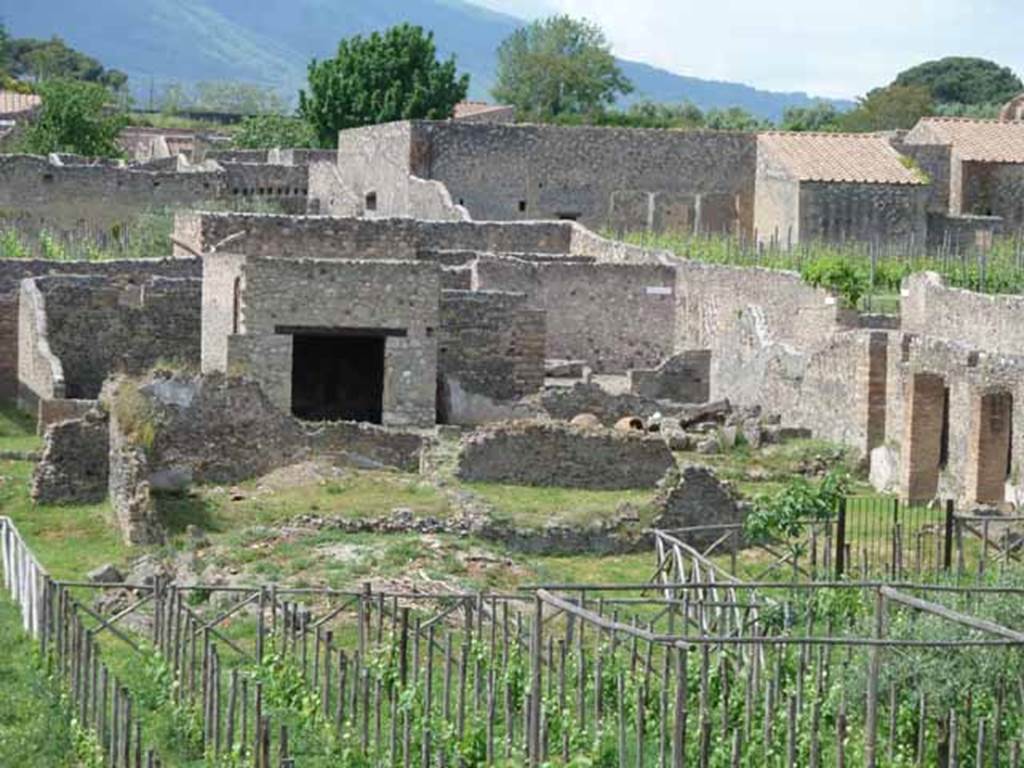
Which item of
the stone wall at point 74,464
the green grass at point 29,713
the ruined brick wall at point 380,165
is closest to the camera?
the green grass at point 29,713

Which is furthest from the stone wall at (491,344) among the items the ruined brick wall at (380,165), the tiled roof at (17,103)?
the tiled roof at (17,103)

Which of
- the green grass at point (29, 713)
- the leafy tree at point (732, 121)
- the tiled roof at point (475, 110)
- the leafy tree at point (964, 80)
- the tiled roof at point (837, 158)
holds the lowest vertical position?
the green grass at point (29, 713)

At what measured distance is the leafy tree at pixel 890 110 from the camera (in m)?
84.8

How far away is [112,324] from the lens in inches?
1415

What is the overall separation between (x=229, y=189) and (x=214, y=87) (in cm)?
9734

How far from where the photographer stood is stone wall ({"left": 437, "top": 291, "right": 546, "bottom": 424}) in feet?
115

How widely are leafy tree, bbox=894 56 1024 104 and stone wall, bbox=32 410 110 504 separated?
88157mm

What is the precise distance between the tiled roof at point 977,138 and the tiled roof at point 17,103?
34287mm

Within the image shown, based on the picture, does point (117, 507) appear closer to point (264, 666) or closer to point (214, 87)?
point (264, 666)

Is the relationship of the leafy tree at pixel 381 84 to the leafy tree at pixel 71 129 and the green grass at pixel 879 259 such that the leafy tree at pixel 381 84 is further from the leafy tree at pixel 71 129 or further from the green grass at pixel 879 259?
the green grass at pixel 879 259

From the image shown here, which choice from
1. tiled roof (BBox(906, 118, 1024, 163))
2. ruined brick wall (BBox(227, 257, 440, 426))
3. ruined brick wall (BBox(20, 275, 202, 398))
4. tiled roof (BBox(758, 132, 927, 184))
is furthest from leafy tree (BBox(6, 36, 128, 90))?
ruined brick wall (BBox(227, 257, 440, 426))

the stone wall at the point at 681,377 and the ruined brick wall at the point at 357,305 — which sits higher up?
the ruined brick wall at the point at 357,305

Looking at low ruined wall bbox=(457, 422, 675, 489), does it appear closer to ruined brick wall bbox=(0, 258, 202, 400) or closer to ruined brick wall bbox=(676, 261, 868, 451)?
ruined brick wall bbox=(676, 261, 868, 451)

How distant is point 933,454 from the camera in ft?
95.6
